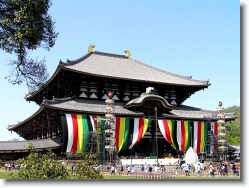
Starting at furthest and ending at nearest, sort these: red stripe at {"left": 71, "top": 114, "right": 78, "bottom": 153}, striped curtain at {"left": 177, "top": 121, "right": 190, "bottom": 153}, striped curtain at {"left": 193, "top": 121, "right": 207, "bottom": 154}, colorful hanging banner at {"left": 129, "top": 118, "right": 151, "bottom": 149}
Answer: striped curtain at {"left": 193, "top": 121, "right": 207, "bottom": 154} → striped curtain at {"left": 177, "top": 121, "right": 190, "bottom": 153} → colorful hanging banner at {"left": 129, "top": 118, "right": 151, "bottom": 149} → red stripe at {"left": 71, "top": 114, "right": 78, "bottom": 153}

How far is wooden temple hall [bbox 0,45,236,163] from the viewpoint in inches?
1160

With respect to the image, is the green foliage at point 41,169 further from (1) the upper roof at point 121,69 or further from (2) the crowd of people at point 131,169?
(1) the upper roof at point 121,69

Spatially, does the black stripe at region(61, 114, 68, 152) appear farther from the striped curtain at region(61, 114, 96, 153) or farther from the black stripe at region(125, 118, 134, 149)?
the black stripe at region(125, 118, 134, 149)

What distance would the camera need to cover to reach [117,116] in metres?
32.4

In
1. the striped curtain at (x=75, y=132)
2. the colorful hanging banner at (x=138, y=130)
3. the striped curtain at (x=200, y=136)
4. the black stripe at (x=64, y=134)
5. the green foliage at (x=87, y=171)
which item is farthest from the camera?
the striped curtain at (x=200, y=136)

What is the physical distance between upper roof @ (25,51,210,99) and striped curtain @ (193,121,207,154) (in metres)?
5.52

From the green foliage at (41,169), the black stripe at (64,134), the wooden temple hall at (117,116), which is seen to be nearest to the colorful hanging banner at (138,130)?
the wooden temple hall at (117,116)

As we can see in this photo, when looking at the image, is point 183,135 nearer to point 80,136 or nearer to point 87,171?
point 80,136

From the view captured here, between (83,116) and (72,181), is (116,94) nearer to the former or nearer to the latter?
(83,116)

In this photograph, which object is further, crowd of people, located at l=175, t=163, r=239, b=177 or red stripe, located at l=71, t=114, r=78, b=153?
red stripe, located at l=71, t=114, r=78, b=153

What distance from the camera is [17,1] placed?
1330cm

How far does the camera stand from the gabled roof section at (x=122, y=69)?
3556 centimetres

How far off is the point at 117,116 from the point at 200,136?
28.0ft

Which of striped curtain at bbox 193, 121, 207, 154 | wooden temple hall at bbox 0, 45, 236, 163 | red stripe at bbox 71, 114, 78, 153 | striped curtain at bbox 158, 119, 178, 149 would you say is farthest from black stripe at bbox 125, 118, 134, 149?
striped curtain at bbox 193, 121, 207, 154
